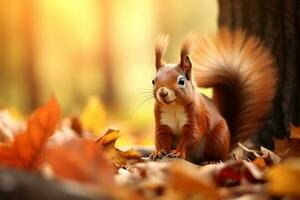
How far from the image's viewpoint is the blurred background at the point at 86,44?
9258mm

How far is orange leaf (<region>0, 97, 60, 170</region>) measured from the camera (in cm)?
170

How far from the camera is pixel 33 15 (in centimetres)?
991

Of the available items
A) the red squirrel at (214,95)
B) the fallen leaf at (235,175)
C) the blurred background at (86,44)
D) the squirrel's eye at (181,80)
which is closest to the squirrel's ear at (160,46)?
the red squirrel at (214,95)

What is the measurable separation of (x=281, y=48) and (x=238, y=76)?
0.72 ft

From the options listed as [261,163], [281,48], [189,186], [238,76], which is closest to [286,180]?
[189,186]

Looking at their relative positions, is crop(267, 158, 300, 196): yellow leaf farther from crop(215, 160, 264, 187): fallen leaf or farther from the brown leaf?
the brown leaf

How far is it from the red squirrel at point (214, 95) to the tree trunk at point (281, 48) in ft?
0.22

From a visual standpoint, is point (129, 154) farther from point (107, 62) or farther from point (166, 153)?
point (107, 62)

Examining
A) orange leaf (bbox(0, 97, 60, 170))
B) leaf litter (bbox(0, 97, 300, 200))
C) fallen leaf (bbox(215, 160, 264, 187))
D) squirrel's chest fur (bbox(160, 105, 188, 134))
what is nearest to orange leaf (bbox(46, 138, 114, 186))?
leaf litter (bbox(0, 97, 300, 200))

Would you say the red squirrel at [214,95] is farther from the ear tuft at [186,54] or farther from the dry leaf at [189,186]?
the dry leaf at [189,186]

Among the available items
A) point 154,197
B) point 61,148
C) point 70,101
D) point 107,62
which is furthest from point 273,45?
point 107,62

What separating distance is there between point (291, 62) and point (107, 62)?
750cm

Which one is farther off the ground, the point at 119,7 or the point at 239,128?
the point at 119,7

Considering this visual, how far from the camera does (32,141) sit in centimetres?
172
